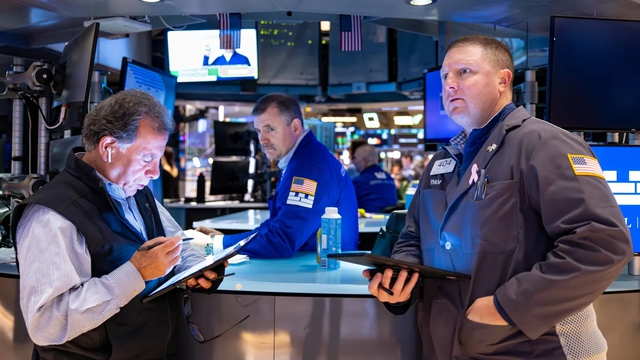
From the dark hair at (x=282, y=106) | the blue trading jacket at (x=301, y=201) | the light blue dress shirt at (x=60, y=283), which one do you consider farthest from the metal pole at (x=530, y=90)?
the light blue dress shirt at (x=60, y=283)

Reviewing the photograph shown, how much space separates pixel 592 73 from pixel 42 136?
2.97m

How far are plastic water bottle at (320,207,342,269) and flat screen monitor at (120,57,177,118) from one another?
1244 millimetres

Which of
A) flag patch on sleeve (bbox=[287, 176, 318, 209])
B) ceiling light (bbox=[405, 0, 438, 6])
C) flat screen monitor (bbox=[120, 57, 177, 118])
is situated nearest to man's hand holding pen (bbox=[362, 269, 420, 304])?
flag patch on sleeve (bbox=[287, 176, 318, 209])

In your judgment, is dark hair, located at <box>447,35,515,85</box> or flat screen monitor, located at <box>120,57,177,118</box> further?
flat screen monitor, located at <box>120,57,177,118</box>

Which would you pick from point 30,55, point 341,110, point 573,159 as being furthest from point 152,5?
point 341,110

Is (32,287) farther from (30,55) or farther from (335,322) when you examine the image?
(30,55)

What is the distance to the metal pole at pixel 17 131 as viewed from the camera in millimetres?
3156

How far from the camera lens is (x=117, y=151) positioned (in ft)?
5.45

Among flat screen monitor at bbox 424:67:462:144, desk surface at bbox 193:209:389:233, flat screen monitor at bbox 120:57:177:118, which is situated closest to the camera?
flat screen monitor at bbox 120:57:177:118

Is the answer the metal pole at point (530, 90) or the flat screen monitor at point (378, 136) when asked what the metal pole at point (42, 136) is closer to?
the metal pole at point (530, 90)

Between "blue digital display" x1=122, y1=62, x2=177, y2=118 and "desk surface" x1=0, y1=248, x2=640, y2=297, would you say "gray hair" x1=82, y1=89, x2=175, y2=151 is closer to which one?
"desk surface" x1=0, y1=248, x2=640, y2=297

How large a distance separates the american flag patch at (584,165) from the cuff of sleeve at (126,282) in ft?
3.95

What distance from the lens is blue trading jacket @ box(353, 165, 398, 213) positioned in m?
5.89

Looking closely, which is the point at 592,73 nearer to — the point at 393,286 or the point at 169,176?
the point at 393,286
